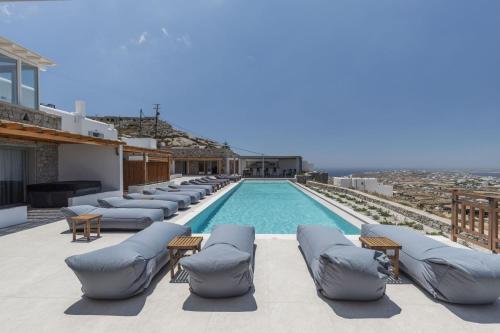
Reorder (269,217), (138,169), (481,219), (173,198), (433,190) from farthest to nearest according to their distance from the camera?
(433,190) → (138,169) → (269,217) → (173,198) → (481,219)

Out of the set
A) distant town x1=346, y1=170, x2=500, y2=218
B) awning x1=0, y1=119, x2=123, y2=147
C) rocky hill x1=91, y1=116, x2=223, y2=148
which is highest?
rocky hill x1=91, y1=116, x2=223, y2=148

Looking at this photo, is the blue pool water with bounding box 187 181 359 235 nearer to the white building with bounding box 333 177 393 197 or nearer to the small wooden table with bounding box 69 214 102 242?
the small wooden table with bounding box 69 214 102 242

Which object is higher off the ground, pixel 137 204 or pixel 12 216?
pixel 137 204

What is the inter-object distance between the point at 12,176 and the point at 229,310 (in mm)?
10398

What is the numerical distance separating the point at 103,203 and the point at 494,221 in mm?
8687

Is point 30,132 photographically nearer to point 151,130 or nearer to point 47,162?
point 47,162

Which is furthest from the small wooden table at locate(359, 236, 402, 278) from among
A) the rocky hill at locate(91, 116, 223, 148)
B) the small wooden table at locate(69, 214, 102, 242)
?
the rocky hill at locate(91, 116, 223, 148)

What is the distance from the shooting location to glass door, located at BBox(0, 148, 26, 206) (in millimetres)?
9094

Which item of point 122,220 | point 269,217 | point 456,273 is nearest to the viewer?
point 456,273

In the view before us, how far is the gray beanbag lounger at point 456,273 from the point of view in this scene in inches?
113

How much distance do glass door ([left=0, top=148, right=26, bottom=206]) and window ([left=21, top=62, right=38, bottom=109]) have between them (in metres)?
Result: 1.75

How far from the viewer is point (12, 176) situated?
949cm

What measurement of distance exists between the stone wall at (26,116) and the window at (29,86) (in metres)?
0.29

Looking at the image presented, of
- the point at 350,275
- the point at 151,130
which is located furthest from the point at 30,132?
the point at 151,130
